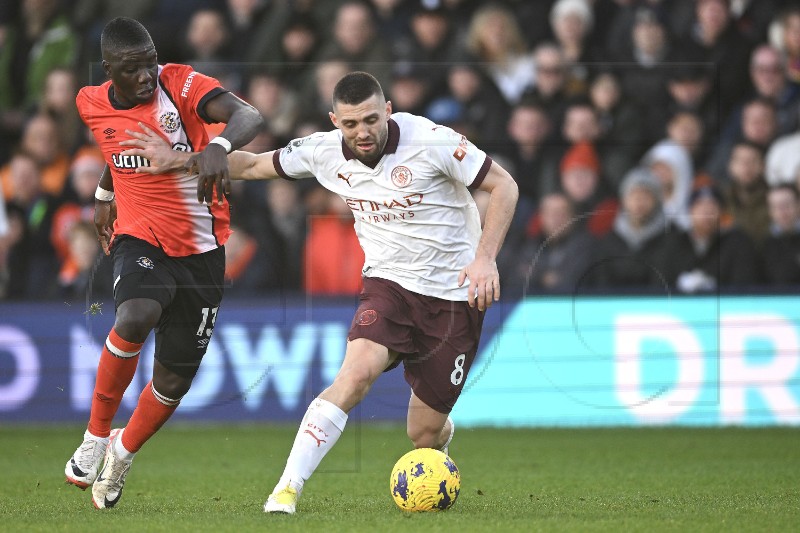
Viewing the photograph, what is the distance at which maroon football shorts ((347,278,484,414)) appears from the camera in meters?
6.49

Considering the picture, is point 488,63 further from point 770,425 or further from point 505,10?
point 770,425

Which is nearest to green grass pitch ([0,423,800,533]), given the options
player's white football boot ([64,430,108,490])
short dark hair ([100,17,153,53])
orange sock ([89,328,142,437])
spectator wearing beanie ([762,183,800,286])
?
player's white football boot ([64,430,108,490])

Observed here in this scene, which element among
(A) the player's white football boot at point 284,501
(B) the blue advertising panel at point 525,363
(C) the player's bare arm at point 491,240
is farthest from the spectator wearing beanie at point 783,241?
(A) the player's white football boot at point 284,501

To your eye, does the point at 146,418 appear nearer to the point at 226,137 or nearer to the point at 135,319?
the point at 135,319

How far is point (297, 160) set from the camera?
6.73m

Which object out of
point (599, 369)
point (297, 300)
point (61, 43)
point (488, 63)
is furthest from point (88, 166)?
point (599, 369)

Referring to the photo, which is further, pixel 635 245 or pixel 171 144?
pixel 635 245

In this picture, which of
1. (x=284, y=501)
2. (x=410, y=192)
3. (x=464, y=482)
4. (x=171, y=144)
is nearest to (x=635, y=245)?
(x=464, y=482)

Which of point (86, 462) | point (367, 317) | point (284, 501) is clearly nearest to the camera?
point (284, 501)

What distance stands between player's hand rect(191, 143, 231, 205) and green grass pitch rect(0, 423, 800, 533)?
1558 millimetres

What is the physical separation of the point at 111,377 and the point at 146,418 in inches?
15.3

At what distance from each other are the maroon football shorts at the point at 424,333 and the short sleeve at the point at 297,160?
690 millimetres

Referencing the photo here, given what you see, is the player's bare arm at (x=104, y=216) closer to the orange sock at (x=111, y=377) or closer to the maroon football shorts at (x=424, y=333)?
the orange sock at (x=111, y=377)

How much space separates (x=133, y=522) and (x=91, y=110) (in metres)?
2.36
